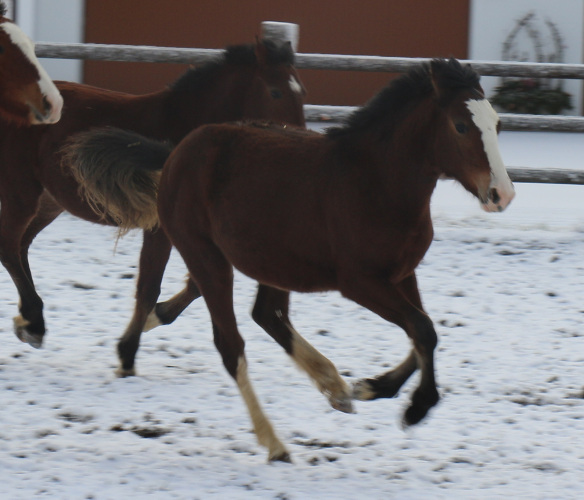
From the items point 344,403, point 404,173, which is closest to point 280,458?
point 344,403

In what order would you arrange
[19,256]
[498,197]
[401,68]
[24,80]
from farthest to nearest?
[401,68] → [19,256] → [24,80] → [498,197]

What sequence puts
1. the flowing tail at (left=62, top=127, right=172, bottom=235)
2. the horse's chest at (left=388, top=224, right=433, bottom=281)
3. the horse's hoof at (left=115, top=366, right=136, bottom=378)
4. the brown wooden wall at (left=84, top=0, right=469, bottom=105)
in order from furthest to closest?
1. the brown wooden wall at (left=84, top=0, right=469, bottom=105)
2. the horse's hoof at (left=115, top=366, right=136, bottom=378)
3. the flowing tail at (left=62, top=127, right=172, bottom=235)
4. the horse's chest at (left=388, top=224, right=433, bottom=281)

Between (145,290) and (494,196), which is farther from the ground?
(494,196)

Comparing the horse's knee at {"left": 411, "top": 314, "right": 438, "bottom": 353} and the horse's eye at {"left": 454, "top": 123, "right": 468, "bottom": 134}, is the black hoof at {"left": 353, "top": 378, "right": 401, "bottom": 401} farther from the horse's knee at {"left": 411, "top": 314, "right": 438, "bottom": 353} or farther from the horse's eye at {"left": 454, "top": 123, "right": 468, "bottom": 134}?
the horse's eye at {"left": 454, "top": 123, "right": 468, "bottom": 134}

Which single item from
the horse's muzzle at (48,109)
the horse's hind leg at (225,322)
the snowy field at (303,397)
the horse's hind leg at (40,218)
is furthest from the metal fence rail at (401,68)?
the horse's hind leg at (225,322)

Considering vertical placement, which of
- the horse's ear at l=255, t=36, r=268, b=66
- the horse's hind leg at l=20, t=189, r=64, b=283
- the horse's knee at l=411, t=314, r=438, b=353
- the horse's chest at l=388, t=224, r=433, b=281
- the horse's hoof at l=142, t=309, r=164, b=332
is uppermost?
the horse's ear at l=255, t=36, r=268, b=66

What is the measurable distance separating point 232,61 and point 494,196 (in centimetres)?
226

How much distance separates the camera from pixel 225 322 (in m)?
3.96

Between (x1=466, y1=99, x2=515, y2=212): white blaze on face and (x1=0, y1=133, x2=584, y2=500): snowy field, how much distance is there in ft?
3.46

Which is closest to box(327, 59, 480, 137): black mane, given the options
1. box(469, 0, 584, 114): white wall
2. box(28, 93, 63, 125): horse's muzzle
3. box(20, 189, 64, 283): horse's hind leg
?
box(28, 93, 63, 125): horse's muzzle

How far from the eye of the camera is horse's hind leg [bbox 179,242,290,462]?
3.84 meters

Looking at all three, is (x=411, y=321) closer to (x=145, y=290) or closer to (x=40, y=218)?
(x=145, y=290)

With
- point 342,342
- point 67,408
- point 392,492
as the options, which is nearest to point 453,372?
point 342,342

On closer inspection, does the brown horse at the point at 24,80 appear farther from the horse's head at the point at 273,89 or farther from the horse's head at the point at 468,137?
the horse's head at the point at 468,137
